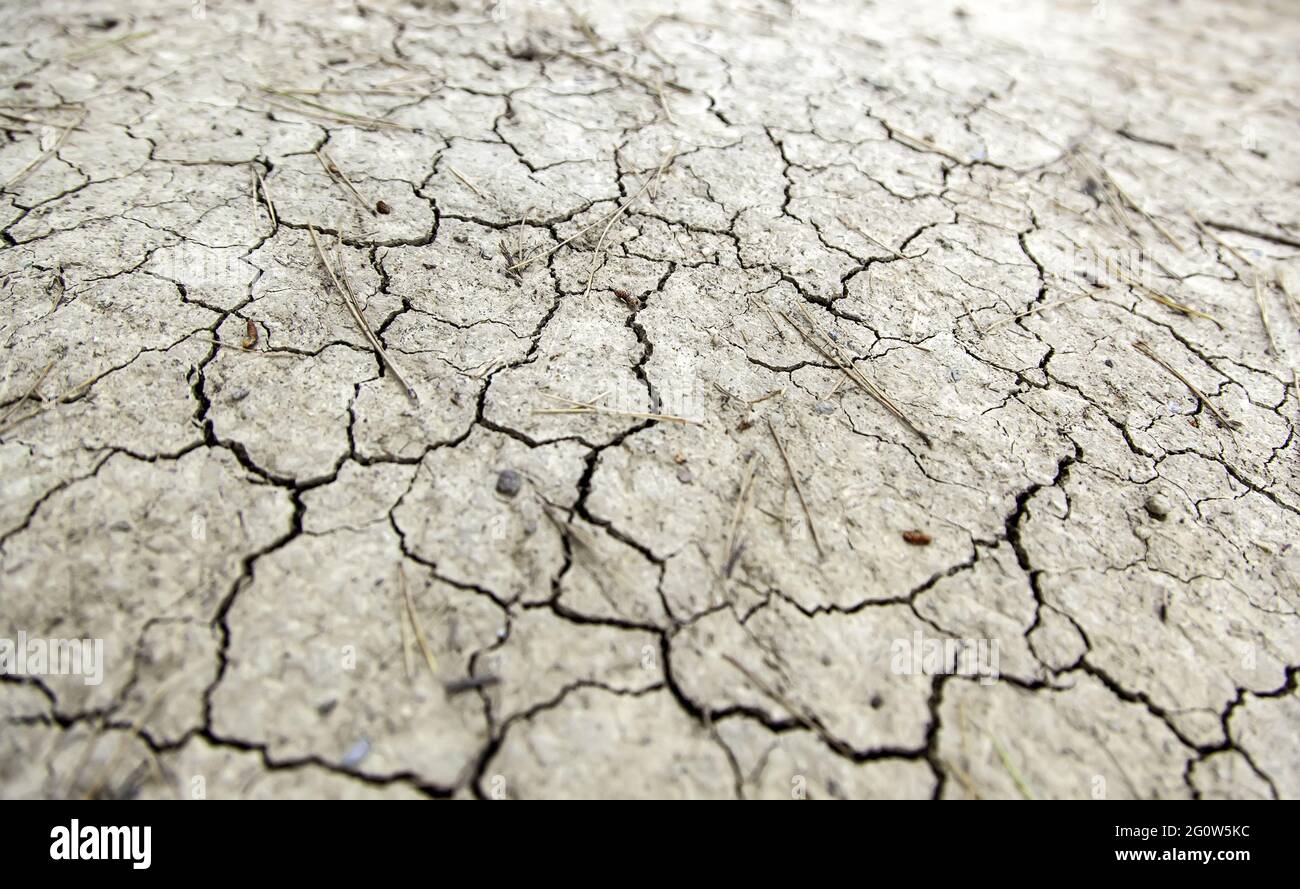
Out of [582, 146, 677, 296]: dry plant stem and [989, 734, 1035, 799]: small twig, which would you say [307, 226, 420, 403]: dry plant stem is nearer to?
[582, 146, 677, 296]: dry plant stem

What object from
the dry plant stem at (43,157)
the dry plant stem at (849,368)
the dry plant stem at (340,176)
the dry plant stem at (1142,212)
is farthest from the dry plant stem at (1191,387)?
the dry plant stem at (43,157)

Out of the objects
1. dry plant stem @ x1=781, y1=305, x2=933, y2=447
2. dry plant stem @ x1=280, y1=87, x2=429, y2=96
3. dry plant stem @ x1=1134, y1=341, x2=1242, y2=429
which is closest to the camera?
dry plant stem @ x1=781, y1=305, x2=933, y2=447

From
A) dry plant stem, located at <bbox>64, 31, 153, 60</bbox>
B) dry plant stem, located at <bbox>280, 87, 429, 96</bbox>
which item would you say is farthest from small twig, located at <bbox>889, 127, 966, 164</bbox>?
dry plant stem, located at <bbox>64, 31, 153, 60</bbox>

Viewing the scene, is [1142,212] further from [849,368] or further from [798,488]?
[798,488]

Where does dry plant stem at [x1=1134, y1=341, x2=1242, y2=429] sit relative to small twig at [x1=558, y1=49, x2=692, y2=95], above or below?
below

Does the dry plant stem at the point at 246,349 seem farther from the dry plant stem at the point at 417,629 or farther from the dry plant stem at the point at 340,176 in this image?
the dry plant stem at the point at 417,629

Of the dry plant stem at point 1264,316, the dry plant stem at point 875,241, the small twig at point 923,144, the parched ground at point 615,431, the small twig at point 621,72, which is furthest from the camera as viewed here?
the small twig at point 621,72

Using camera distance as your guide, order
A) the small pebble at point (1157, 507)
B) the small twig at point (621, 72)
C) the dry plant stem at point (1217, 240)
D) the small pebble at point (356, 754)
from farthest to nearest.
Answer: the small twig at point (621, 72) → the dry plant stem at point (1217, 240) → the small pebble at point (1157, 507) → the small pebble at point (356, 754)
